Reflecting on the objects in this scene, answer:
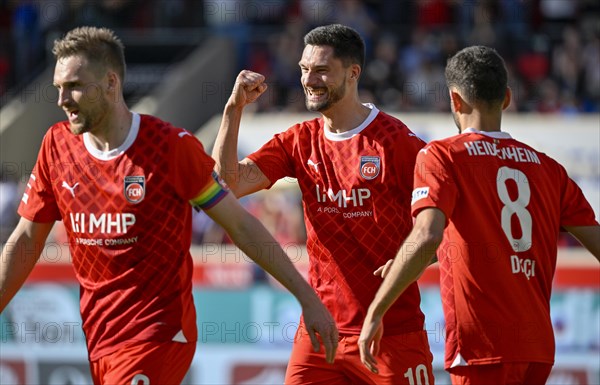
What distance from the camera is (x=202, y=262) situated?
39.6 ft

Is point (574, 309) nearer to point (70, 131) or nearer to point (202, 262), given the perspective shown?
point (202, 262)

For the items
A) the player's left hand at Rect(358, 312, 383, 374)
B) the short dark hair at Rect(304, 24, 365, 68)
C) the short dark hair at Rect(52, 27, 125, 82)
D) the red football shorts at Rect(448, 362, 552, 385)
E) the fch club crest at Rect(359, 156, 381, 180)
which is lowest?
the red football shorts at Rect(448, 362, 552, 385)

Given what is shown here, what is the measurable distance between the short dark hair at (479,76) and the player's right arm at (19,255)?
7.61ft

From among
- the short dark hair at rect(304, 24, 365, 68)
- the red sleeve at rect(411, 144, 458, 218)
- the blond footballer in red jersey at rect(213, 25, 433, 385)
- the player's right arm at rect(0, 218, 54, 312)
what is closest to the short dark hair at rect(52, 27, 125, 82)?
the player's right arm at rect(0, 218, 54, 312)

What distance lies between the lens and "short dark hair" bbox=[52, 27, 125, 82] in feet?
18.8

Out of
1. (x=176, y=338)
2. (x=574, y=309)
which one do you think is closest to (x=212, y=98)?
(x=574, y=309)

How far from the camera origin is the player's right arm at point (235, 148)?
6664 mm

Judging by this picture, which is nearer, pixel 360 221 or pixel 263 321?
pixel 360 221

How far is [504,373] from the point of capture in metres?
5.55

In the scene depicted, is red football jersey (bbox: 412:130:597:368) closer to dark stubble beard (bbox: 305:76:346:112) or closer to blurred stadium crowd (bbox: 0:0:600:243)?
dark stubble beard (bbox: 305:76:346:112)

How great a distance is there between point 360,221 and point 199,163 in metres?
1.19

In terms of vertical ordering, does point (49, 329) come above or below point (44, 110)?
below

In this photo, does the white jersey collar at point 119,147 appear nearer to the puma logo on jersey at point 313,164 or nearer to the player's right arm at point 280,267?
the player's right arm at point 280,267

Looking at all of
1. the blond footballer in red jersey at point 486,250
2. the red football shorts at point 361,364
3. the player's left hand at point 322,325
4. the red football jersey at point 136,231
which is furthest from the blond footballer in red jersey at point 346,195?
the red football jersey at point 136,231
